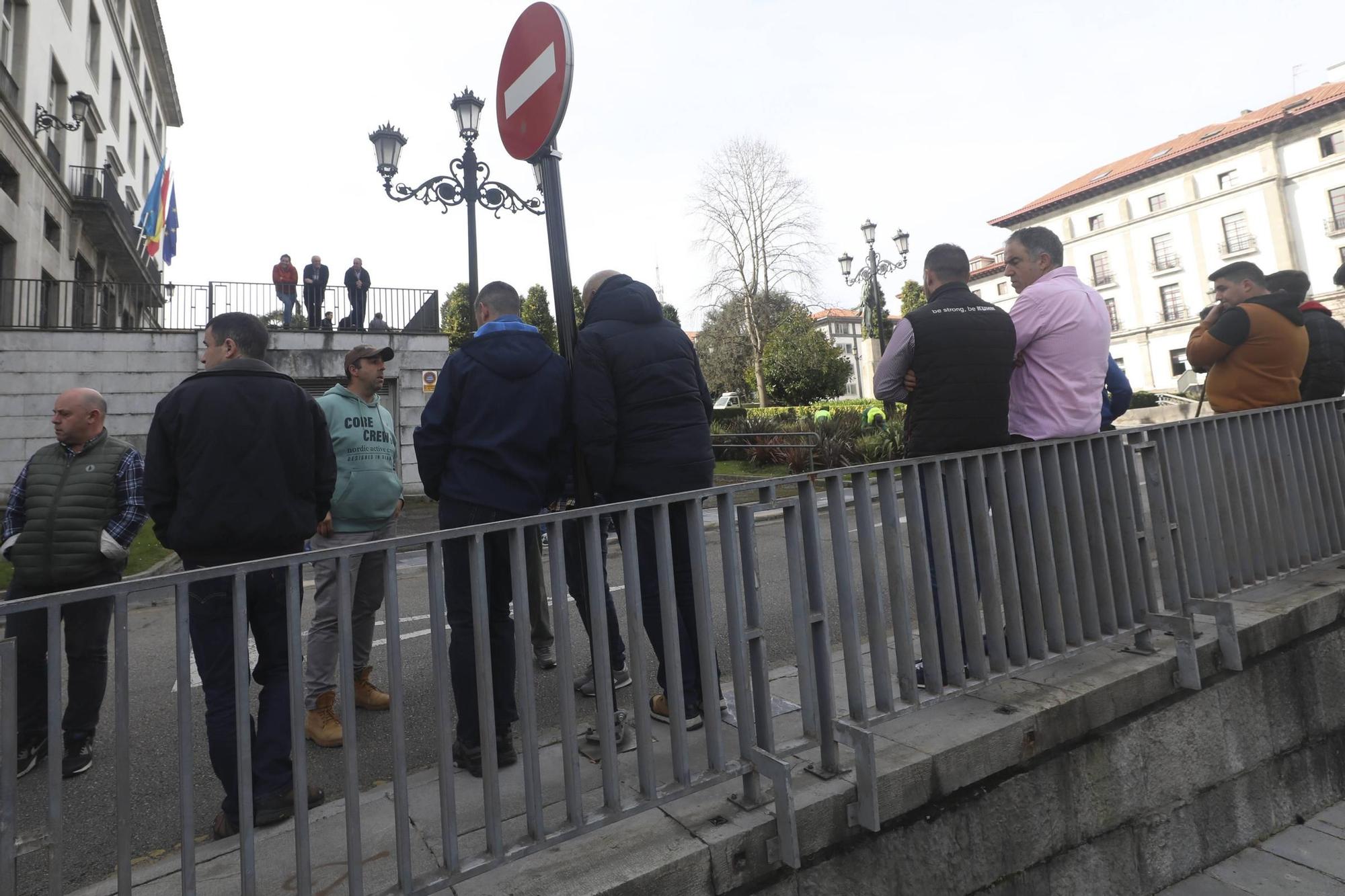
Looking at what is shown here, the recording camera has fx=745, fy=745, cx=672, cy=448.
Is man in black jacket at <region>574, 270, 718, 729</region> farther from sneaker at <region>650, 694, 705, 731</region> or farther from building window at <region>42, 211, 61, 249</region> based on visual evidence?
building window at <region>42, 211, 61, 249</region>

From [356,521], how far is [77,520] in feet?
3.93

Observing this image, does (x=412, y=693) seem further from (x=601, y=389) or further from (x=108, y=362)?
(x=108, y=362)

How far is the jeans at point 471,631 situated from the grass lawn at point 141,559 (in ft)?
22.3

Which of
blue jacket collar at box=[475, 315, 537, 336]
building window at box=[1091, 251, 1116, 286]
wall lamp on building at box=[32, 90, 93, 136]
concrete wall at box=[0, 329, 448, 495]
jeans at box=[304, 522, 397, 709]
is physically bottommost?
jeans at box=[304, 522, 397, 709]

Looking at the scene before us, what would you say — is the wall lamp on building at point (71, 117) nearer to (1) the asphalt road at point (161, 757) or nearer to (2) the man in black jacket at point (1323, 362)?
(1) the asphalt road at point (161, 757)

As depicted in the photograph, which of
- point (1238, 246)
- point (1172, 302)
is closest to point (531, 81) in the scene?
point (1238, 246)

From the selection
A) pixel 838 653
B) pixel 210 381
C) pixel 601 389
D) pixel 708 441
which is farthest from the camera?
pixel 838 653

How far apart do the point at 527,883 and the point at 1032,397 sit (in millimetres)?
2899

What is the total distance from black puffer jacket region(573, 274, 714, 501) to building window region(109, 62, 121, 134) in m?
26.9

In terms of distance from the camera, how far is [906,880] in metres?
2.28

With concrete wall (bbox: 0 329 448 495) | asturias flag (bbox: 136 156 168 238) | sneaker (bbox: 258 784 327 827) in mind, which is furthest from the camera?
asturias flag (bbox: 136 156 168 238)

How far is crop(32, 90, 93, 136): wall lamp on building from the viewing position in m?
16.3

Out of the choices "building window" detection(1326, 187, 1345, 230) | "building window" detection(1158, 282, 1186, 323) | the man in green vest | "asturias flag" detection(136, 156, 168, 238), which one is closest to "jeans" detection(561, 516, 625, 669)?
the man in green vest

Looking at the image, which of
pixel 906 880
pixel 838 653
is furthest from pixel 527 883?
pixel 838 653
